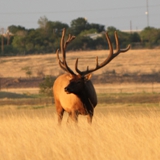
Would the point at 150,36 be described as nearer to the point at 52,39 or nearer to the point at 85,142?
the point at 52,39

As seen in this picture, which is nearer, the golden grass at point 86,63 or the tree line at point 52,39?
the golden grass at point 86,63

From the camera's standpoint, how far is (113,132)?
37.6ft

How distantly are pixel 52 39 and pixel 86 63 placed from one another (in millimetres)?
22460

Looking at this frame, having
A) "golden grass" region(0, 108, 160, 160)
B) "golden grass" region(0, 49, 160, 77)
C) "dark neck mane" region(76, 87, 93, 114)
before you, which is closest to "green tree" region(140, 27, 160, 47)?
"golden grass" region(0, 49, 160, 77)

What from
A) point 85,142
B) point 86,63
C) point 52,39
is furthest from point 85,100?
point 52,39

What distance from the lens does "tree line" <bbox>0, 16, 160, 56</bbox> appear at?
90.1m

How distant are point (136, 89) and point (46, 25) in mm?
53891

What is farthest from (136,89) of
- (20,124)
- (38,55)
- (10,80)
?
(20,124)

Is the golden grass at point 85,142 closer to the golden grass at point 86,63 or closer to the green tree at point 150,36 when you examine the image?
the golden grass at point 86,63

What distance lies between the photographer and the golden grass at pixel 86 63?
231 ft

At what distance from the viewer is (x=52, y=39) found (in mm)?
96688

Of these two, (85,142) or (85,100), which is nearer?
(85,142)

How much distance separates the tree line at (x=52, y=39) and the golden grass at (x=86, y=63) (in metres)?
6.27

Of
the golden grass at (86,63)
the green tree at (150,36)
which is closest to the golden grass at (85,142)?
the golden grass at (86,63)
